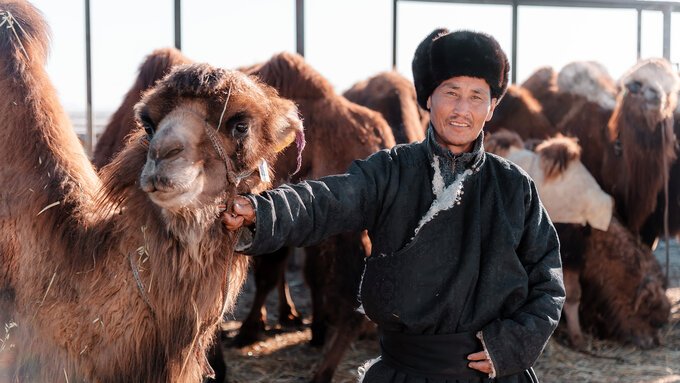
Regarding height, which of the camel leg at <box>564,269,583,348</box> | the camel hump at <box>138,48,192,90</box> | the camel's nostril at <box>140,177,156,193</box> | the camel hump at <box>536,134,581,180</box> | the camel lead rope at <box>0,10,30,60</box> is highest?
the camel lead rope at <box>0,10,30,60</box>

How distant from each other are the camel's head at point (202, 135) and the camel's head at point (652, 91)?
4151mm

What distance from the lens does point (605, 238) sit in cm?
584

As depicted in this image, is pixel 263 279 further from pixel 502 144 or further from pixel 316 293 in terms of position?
pixel 502 144

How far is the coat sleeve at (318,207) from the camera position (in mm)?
2080

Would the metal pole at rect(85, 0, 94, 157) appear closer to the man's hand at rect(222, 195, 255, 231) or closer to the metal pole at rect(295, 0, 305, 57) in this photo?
the metal pole at rect(295, 0, 305, 57)

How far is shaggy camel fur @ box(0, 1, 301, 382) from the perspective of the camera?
221 centimetres

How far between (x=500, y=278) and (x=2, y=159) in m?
1.69

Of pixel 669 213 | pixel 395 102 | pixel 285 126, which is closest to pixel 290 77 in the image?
pixel 395 102

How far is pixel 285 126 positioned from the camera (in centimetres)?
247

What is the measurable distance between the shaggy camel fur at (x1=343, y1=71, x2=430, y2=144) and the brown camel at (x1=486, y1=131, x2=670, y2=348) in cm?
63

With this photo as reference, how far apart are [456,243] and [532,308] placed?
0.29 meters

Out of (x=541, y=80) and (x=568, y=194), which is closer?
(x=568, y=194)

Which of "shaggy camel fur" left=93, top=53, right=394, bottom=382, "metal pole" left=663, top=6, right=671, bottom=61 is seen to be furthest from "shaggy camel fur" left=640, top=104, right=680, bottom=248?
"metal pole" left=663, top=6, right=671, bottom=61

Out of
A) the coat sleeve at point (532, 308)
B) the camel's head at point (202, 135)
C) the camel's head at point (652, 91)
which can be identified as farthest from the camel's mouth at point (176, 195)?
the camel's head at point (652, 91)
